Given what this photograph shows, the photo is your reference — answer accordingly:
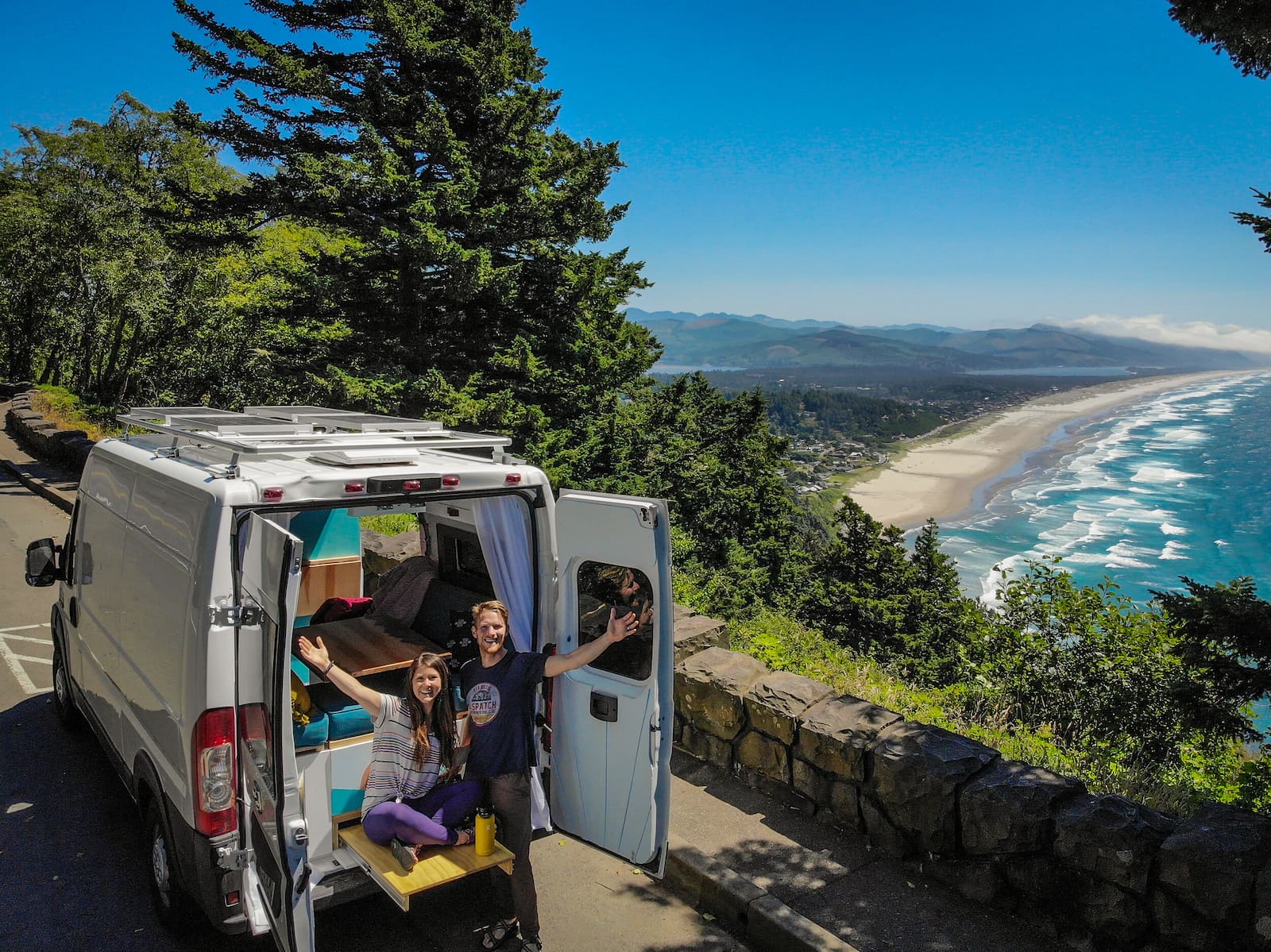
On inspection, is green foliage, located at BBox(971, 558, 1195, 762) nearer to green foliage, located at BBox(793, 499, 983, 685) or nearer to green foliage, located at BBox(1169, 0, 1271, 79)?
green foliage, located at BBox(1169, 0, 1271, 79)

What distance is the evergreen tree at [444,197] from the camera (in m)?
17.1

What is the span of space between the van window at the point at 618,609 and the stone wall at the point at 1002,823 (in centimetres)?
142

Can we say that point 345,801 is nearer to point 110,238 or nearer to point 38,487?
point 38,487

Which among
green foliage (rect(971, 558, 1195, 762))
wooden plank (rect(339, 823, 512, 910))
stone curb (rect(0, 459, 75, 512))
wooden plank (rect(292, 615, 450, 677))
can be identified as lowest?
green foliage (rect(971, 558, 1195, 762))

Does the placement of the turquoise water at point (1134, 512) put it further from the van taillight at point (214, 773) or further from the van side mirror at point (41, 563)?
the van taillight at point (214, 773)

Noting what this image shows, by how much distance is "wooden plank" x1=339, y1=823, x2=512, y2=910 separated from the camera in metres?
3.79

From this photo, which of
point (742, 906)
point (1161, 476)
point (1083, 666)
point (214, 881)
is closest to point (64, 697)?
point (214, 881)

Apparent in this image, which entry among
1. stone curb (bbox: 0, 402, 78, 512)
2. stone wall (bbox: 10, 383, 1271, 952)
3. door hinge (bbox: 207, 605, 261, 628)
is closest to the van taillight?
door hinge (bbox: 207, 605, 261, 628)

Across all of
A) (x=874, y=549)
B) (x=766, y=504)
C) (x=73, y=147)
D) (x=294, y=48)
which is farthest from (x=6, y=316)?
(x=874, y=549)

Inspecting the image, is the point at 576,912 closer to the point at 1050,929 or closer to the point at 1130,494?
the point at 1050,929

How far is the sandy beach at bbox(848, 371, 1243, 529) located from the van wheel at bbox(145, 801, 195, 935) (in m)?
64.3

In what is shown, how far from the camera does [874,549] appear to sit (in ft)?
80.8

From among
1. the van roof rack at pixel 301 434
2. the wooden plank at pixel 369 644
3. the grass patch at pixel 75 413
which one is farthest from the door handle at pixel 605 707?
the grass patch at pixel 75 413

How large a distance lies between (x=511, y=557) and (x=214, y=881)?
7.58 ft
